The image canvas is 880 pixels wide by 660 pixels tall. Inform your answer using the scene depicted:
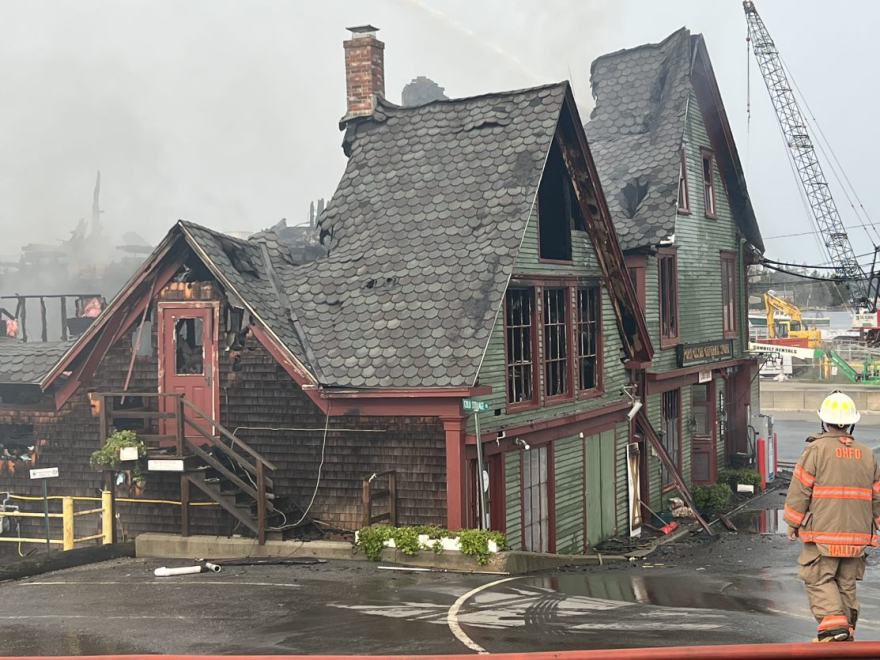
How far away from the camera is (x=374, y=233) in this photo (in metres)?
18.3

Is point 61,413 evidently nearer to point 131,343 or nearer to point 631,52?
point 131,343

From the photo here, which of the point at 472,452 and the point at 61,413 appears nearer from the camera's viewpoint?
the point at 472,452

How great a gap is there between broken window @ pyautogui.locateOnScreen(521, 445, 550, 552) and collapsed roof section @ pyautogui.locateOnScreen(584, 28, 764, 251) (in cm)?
736

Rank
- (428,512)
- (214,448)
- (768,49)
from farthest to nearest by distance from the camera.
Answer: (768,49)
(214,448)
(428,512)

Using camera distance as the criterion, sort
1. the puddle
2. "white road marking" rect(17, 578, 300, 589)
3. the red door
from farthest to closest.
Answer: the puddle → the red door → "white road marking" rect(17, 578, 300, 589)

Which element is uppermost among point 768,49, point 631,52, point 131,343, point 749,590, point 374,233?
point 768,49

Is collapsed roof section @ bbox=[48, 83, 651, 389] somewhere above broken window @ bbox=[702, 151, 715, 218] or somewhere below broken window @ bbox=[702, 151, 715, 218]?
below

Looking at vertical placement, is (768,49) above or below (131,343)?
above

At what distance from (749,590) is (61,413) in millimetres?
10911

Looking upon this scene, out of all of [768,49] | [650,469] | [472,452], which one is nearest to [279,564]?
[472,452]

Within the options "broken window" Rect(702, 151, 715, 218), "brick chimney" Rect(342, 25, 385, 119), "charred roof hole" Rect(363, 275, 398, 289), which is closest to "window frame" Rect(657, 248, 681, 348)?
"broken window" Rect(702, 151, 715, 218)

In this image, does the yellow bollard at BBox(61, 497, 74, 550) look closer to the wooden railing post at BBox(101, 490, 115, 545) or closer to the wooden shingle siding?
the wooden railing post at BBox(101, 490, 115, 545)

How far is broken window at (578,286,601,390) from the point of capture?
20219 millimetres

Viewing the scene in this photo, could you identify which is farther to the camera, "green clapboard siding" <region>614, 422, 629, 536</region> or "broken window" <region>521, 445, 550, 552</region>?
"green clapboard siding" <region>614, 422, 629, 536</region>
